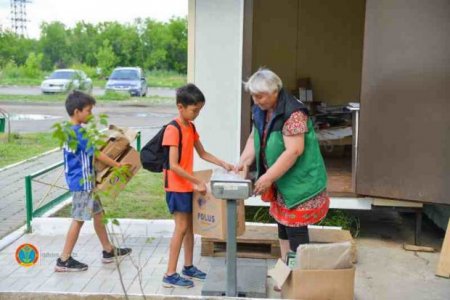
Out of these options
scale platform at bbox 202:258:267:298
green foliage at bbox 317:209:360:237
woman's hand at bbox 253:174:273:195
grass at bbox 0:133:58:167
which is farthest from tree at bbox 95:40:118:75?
woman's hand at bbox 253:174:273:195

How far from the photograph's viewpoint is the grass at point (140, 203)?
6.59 m

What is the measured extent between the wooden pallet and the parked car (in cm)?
2218

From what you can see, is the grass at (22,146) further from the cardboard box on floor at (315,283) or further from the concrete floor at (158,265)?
the cardboard box on floor at (315,283)

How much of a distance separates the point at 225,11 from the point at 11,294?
10.8 ft

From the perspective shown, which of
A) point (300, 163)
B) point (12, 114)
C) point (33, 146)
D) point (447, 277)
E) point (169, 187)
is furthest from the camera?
Answer: point (12, 114)

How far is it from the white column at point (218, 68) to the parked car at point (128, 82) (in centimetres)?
2147

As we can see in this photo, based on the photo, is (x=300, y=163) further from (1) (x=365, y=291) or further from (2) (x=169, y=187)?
(1) (x=365, y=291)

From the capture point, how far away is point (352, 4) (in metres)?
8.81

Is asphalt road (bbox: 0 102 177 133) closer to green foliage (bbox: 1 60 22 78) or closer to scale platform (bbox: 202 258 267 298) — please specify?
scale platform (bbox: 202 258 267 298)

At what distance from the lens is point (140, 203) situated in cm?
721

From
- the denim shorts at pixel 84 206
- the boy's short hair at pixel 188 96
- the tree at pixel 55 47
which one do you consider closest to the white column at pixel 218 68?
the denim shorts at pixel 84 206

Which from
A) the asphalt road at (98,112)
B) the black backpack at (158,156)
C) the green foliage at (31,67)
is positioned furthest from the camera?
the green foliage at (31,67)

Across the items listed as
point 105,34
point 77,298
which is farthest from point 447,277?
point 105,34

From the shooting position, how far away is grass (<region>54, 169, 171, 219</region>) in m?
6.59
